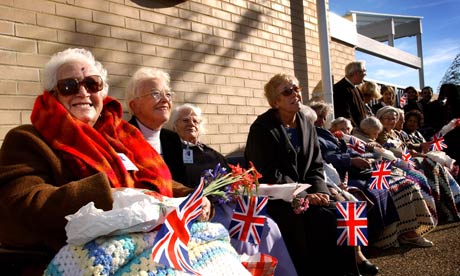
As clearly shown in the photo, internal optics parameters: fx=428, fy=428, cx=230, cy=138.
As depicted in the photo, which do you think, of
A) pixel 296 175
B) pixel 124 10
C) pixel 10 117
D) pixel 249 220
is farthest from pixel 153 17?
pixel 249 220

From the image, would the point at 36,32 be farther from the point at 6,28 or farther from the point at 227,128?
the point at 227,128

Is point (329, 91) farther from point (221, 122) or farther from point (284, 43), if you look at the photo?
point (221, 122)

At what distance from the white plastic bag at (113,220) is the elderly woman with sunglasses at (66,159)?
178 millimetres

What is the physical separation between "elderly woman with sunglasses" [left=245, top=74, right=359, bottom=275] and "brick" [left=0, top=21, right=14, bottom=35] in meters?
1.90

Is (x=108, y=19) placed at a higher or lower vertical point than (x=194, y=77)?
higher

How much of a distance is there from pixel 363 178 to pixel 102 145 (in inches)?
122

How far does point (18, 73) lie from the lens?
3.00 m

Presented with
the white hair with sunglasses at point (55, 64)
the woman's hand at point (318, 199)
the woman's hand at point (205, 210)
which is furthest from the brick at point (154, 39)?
the woman's hand at point (205, 210)

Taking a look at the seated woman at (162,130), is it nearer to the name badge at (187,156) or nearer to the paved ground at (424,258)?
the name badge at (187,156)

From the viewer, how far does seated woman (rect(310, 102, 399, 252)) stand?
410 cm

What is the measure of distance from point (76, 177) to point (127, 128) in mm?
573

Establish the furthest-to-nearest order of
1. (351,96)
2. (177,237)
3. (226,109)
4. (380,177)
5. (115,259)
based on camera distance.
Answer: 1. (351,96)
2. (226,109)
3. (380,177)
4. (177,237)
5. (115,259)

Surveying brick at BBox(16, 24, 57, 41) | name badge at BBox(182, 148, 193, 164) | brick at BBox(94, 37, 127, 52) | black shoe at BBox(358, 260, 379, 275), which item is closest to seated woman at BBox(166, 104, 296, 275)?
name badge at BBox(182, 148, 193, 164)

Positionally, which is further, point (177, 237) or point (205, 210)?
point (205, 210)
